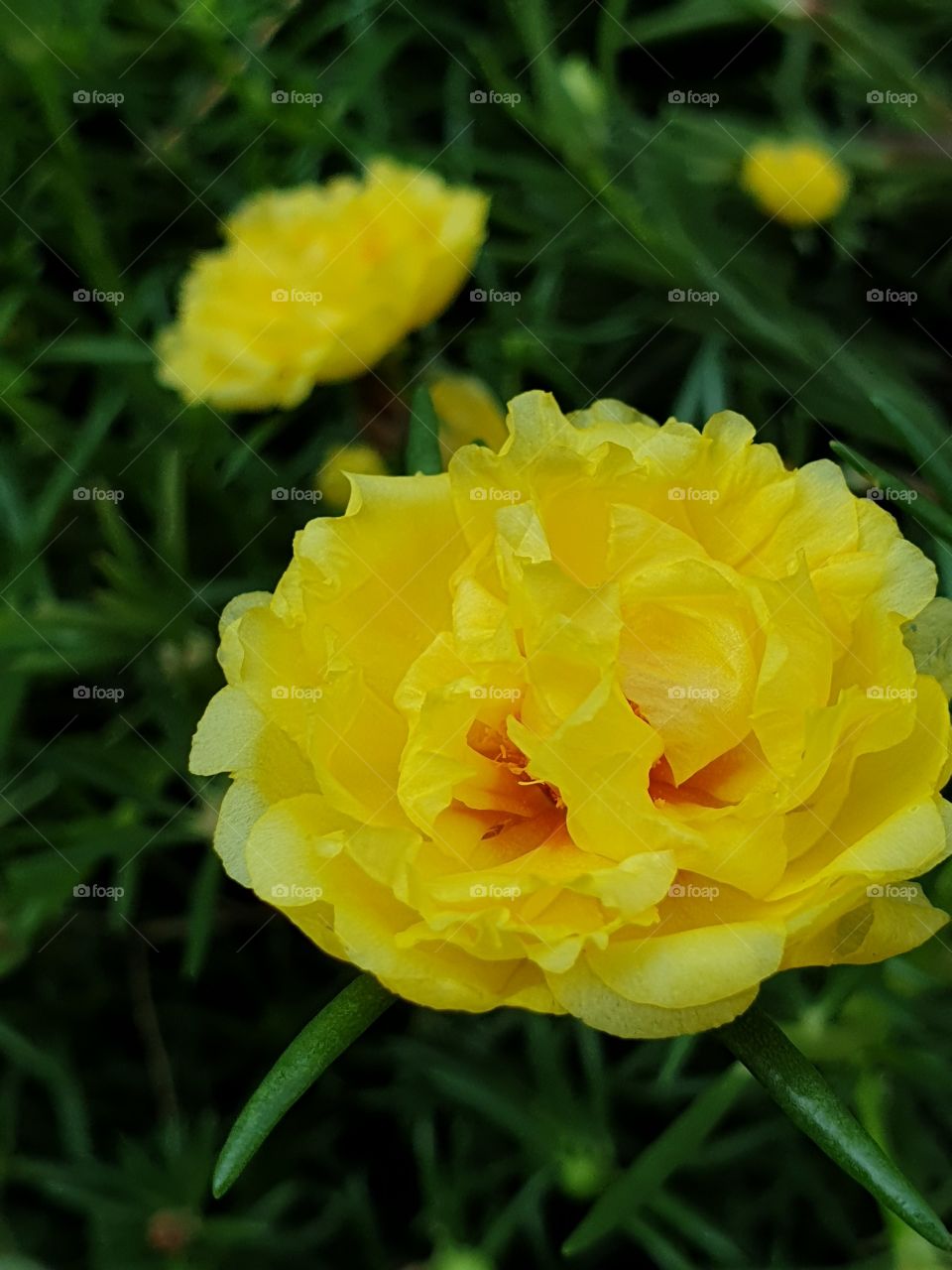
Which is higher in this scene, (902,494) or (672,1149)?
(902,494)

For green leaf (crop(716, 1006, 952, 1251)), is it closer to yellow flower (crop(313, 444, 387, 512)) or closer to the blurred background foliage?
the blurred background foliage

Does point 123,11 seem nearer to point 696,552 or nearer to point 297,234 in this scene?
point 297,234

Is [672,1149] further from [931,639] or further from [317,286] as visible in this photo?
[317,286]

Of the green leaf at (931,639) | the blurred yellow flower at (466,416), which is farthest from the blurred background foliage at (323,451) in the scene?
the green leaf at (931,639)

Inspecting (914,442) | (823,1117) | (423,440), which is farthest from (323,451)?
(823,1117)

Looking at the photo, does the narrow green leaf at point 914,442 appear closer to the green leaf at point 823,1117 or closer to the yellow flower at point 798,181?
the green leaf at point 823,1117

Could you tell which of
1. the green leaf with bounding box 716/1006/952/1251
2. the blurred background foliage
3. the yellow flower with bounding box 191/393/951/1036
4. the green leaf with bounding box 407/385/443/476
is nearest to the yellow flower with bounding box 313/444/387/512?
the blurred background foliage
